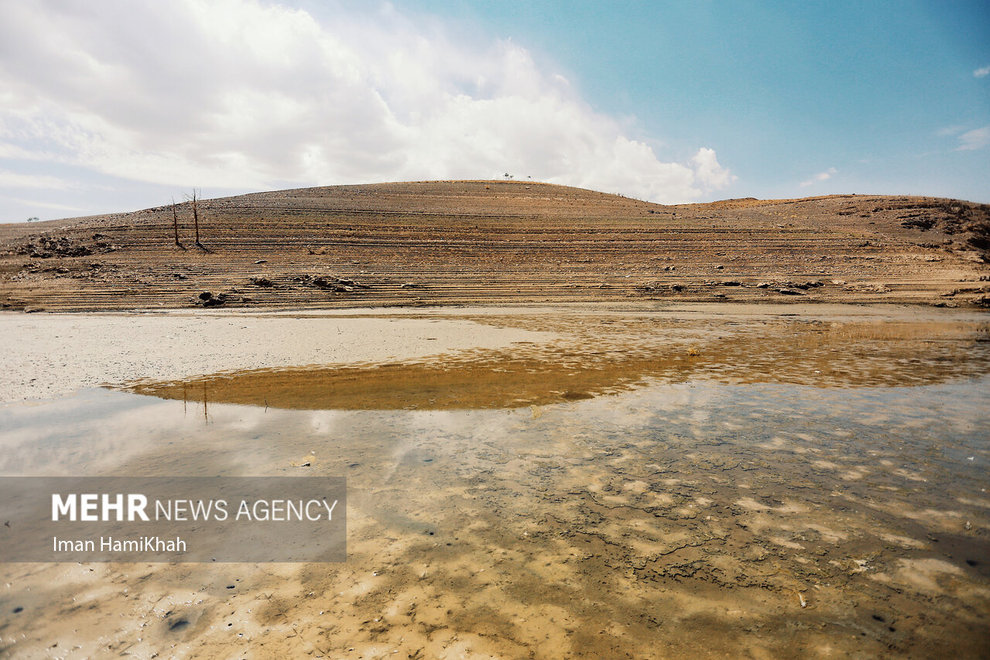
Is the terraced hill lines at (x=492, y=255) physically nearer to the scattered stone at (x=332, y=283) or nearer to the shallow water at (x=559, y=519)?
the scattered stone at (x=332, y=283)

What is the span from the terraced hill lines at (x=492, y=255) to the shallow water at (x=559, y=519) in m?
14.6

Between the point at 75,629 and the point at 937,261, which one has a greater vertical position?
the point at 937,261

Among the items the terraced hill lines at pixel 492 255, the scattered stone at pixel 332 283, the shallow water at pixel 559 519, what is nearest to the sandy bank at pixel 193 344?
the shallow water at pixel 559 519

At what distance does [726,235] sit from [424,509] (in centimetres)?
3100

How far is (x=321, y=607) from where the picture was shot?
99.7 inches

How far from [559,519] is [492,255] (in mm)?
24478

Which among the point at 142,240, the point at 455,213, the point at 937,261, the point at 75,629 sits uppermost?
the point at 455,213

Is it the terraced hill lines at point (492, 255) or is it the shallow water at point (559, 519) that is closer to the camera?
the shallow water at point (559, 519)

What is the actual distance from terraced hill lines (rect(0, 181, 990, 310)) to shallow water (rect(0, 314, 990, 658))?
48.0ft

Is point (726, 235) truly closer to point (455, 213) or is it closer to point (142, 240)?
point (455, 213)

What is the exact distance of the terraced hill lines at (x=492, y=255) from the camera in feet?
69.0

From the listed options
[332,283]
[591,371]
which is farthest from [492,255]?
[591,371]

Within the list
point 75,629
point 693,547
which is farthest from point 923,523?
point 75,629

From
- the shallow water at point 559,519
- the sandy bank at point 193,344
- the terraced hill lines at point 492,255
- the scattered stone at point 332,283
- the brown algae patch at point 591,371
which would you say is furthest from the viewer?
the scattered stone at point 332,283
